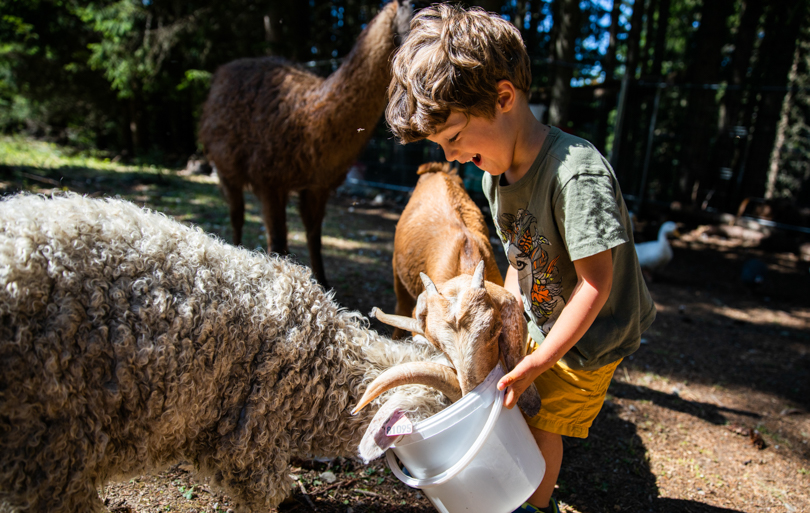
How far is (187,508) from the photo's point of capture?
7.63 ft

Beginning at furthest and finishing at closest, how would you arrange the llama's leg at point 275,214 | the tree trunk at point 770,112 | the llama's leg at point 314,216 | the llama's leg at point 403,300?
the tree trunk at point 770,112, the llama's leg at point 314,216, the llama's leg at point 275,214, the llama's leg at point 403,300

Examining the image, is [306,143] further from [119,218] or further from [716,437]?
[716,437]

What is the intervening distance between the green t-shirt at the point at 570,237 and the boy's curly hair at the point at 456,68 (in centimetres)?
35

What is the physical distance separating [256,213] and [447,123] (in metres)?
7.13

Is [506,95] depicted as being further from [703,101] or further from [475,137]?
[703,101]

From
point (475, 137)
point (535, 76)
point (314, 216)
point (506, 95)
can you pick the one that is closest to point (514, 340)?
point (475, 137)

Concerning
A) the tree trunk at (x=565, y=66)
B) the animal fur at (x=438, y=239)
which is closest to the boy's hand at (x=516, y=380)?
the animal fur at (x=438, y=239)

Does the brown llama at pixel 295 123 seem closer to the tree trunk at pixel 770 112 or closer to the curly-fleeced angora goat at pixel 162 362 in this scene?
the curly-fleeced angora goat at pixel 162 362

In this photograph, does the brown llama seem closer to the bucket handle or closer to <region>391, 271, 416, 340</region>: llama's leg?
<region>391, 271, 416, 340</region>: llama's leg

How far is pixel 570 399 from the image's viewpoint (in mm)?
2168

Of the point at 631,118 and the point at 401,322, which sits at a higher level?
the point at 631,118

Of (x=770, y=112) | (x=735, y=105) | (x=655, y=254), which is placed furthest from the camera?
(x=735, y=105)

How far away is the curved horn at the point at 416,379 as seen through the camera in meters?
1.81

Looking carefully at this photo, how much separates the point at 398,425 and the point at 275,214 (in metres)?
2.95
